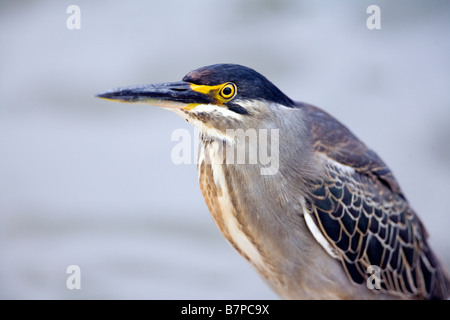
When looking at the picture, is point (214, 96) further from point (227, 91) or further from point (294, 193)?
point (294, 193)

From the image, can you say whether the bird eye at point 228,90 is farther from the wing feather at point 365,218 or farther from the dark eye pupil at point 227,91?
the wing feather at point 365,218

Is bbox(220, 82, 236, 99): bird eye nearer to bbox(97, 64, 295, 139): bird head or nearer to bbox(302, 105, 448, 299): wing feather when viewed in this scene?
bbox(97, 64, 295, 139): bird head

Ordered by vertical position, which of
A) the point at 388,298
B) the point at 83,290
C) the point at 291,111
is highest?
the point at 291,111

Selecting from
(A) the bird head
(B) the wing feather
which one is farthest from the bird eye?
(B) the wing feather

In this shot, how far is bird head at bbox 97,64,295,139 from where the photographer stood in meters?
1.69

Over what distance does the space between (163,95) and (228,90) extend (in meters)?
0.20

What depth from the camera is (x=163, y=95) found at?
1.70m

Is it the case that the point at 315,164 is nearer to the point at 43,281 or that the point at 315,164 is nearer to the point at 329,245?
the point at 329,245

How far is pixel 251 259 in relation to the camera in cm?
201

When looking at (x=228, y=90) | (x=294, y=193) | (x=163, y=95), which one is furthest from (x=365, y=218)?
(x=163, y=95)

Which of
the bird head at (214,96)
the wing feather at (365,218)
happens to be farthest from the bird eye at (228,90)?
the wing feather at (365,218)

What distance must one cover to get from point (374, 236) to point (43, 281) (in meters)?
2.40

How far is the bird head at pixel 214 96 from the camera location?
169 centimetres
